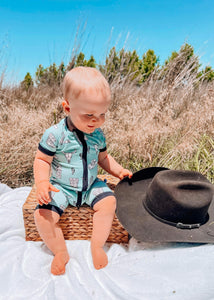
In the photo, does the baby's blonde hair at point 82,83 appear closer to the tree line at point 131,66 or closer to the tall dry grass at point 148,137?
the tall dry grass at point 148,137

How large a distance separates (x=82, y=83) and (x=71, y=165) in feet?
1.53

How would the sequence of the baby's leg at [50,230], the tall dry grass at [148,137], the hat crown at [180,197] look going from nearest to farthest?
the hat crown at [180,197] → the baby's leg at [50,230] → the tall dry grass at [148,137]

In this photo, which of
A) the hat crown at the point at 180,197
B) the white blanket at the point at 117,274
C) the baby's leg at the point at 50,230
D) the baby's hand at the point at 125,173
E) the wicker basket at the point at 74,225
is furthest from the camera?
the baby's hand at the point at 125,173

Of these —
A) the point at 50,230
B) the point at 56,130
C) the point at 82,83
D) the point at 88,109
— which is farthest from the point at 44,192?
the point at 82,83

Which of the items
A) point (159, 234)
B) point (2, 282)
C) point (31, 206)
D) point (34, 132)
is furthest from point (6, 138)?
point (159, 234)

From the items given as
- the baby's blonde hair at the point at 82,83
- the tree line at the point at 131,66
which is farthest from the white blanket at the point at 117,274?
the tree line at the point at 131,66

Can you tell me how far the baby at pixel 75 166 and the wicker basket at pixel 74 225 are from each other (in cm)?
6

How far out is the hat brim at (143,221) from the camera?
1.27 m

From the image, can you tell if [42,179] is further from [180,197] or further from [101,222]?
[180,197]

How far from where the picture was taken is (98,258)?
4.25 feet

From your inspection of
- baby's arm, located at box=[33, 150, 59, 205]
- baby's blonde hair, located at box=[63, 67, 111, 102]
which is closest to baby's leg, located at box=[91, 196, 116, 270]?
baby's arm, located at box=[33, 150, 59, 205]

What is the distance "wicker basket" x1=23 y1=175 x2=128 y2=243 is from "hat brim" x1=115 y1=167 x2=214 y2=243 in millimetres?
128

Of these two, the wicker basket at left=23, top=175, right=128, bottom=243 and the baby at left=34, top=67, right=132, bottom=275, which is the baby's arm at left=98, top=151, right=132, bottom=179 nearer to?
the baby at left=34, top=67, right=132, bottom=275

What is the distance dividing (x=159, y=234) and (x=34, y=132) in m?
1.98
